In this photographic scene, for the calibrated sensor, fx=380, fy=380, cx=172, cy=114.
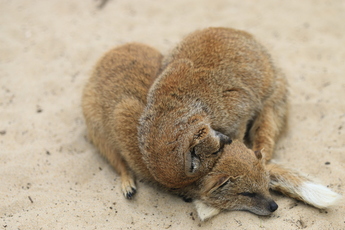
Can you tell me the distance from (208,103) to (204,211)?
126 cm

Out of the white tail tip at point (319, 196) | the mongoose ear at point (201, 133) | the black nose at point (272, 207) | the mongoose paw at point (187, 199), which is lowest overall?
the mongoose paw at point (187, 199)

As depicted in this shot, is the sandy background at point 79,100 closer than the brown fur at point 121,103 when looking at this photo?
Yes

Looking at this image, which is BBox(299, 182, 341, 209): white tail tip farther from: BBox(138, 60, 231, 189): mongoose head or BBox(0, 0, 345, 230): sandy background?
BBox(138, 60, 231, 189): mongoose head

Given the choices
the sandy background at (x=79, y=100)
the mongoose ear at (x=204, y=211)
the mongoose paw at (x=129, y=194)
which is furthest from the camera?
the mongoose paw at (x=129, y=194)

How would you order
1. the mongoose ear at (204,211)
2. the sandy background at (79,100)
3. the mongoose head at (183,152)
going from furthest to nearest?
1. the sandy background at (79,100)
2. the mongoose ear at (204,211)
3. the mongoose head at (183,152)

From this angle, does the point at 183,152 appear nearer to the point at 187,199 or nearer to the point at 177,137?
the point at 177,137

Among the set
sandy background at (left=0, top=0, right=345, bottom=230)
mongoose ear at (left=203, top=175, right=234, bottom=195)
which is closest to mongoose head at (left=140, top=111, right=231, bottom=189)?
mongoose ear at (left=203, top=175, right=234, bottom=195)

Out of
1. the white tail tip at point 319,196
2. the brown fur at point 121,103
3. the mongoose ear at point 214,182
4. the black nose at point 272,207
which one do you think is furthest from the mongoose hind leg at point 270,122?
the brown fur at point 121,103

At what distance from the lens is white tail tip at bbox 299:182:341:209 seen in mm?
4035

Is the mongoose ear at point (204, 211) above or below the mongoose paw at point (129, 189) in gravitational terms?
above

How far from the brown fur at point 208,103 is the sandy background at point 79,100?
497 millimetres

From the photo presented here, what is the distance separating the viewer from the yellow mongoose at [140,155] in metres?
4.06

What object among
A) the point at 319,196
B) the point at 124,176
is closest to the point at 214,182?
the point at 319,196

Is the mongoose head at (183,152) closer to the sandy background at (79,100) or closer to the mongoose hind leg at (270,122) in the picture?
the sandy background at (79,100)
